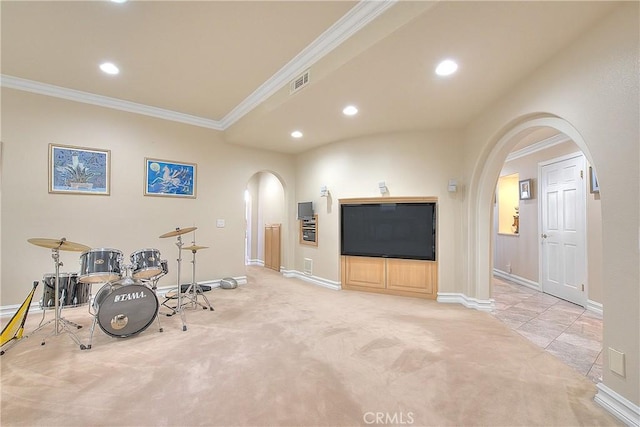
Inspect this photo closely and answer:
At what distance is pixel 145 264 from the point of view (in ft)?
10.0

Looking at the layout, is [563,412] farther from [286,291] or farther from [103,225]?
[103,225]

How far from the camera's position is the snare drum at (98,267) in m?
2.70

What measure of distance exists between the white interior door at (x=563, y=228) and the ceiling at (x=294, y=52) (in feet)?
6.54

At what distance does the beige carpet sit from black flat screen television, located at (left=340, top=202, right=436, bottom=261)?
133cm

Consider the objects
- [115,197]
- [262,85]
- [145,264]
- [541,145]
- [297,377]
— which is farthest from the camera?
[541,145]

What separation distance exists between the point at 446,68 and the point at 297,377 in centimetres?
291

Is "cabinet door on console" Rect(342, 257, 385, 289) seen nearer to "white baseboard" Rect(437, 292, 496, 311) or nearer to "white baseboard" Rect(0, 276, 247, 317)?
"white baseboard" Rect(437, 292, 496, 311)

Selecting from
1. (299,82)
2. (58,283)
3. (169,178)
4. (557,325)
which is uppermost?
(299,82)

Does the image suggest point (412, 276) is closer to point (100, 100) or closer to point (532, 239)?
point (532, 239)

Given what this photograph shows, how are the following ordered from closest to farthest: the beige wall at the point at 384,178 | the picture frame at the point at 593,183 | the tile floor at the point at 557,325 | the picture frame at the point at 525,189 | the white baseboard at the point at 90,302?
the tile floor at the point at 557,325, the white baseboard at the point at 90,302, the picture frame at the point at 593,183, the beige wall at the point at 384,178, the picture frame at the point at 525,189

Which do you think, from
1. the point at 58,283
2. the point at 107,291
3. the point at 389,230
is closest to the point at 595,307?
the point at 389,230

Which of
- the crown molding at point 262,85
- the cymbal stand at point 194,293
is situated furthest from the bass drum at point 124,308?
the crown molding at point 262,85

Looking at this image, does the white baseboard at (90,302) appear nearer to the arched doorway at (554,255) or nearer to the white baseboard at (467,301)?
the white baseboard at (467,301)

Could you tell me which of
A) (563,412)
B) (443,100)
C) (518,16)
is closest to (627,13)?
(518,16)
